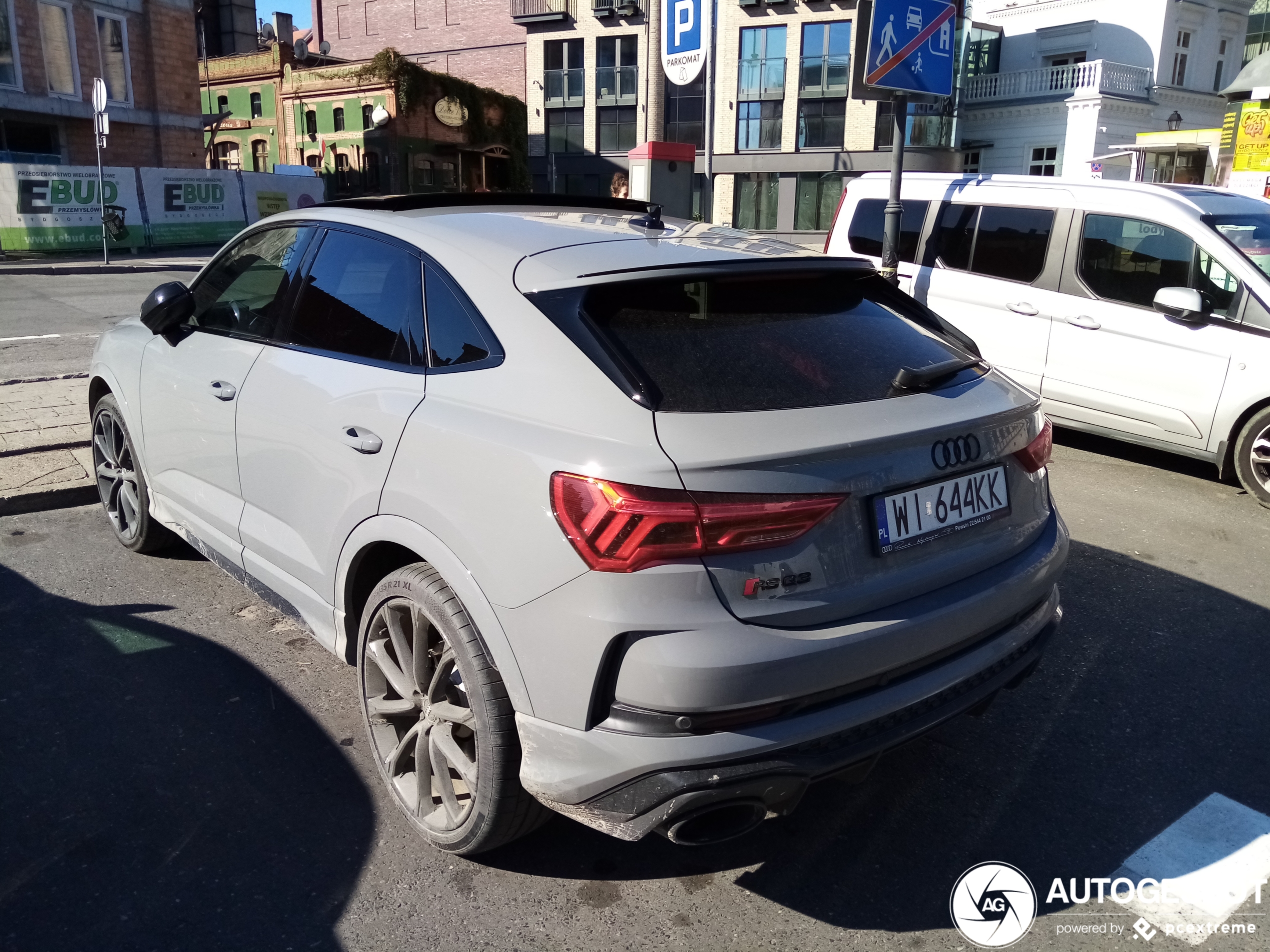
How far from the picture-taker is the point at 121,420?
181 inches

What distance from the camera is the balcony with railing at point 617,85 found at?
45812 mm

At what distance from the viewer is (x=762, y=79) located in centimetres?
4288

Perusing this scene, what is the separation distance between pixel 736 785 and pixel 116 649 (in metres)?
2.77

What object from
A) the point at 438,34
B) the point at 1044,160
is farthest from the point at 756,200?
the point at 438,34

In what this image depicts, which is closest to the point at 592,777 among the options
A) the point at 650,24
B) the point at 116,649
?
the point at 116,649

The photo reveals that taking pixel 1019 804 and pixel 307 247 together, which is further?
pixel 307 247

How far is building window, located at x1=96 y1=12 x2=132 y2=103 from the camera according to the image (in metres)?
32.2

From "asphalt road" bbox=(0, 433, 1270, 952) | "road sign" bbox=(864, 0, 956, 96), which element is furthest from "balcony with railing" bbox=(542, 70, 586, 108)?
"asphalt road" bbox=(0, 433, 1270, 952)

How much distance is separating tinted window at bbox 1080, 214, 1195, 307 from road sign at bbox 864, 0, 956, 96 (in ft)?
9.44

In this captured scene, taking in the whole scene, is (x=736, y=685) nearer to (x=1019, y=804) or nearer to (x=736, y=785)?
(x=736, y=785)

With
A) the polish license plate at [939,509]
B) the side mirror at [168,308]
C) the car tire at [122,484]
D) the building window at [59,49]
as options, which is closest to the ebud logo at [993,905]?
the polish license plate at [939,509]

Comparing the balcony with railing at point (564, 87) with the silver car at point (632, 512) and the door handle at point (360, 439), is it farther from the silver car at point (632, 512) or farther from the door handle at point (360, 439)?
the door handle at point (360, 439)

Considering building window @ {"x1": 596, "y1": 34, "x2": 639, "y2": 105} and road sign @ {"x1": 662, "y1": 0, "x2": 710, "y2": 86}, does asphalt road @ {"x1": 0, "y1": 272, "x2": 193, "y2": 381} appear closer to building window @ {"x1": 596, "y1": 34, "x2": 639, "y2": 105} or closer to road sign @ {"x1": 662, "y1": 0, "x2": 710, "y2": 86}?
road sign @ {"x1": 662, "y1": 0, "x2": 710, "y2": 86}

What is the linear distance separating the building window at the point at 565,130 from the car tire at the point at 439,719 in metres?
47.2
